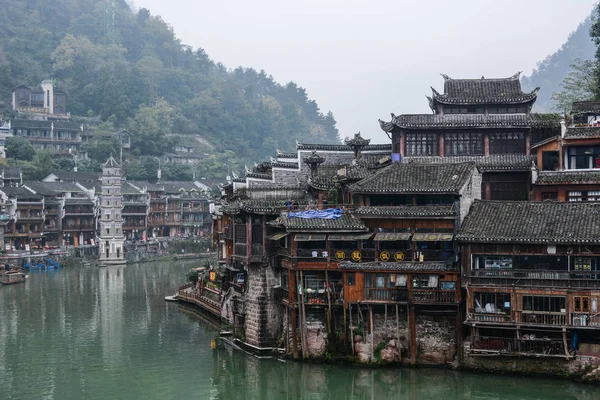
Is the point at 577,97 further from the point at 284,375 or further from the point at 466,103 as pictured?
the point at 284,375

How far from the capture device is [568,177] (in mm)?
37562

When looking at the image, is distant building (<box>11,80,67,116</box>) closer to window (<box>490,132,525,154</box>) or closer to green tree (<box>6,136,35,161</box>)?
green tree (<box>6,136,35,161</box>)

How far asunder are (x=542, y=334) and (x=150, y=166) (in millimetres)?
84754

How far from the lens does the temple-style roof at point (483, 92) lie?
43.9 m

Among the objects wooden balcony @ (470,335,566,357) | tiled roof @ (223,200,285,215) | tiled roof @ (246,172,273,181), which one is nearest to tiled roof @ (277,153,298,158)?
tiled roof @ (246,172,273,181)

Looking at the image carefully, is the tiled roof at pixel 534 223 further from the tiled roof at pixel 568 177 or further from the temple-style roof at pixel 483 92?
the temple-style roof at pixel 483 92

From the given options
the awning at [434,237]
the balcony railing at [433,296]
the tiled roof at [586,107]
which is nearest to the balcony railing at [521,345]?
the balcony railing at [433,296]

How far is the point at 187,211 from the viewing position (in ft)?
333

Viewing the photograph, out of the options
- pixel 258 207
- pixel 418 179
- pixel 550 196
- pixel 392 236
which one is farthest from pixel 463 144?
pixel 258 207

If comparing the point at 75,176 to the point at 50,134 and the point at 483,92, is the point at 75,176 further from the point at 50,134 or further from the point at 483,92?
the point at 483,92

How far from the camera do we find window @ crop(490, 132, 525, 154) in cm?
4275

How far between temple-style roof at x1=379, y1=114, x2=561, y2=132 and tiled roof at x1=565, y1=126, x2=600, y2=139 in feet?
10.3

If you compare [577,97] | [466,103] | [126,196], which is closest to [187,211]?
[126,196]

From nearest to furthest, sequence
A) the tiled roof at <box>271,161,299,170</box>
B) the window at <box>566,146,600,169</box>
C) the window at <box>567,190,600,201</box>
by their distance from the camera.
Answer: the window at <box>567,190,600,201</box>, the window at <box>566,146,600,169</box>, the tiled roof at <box>271,161,299,170</box>
